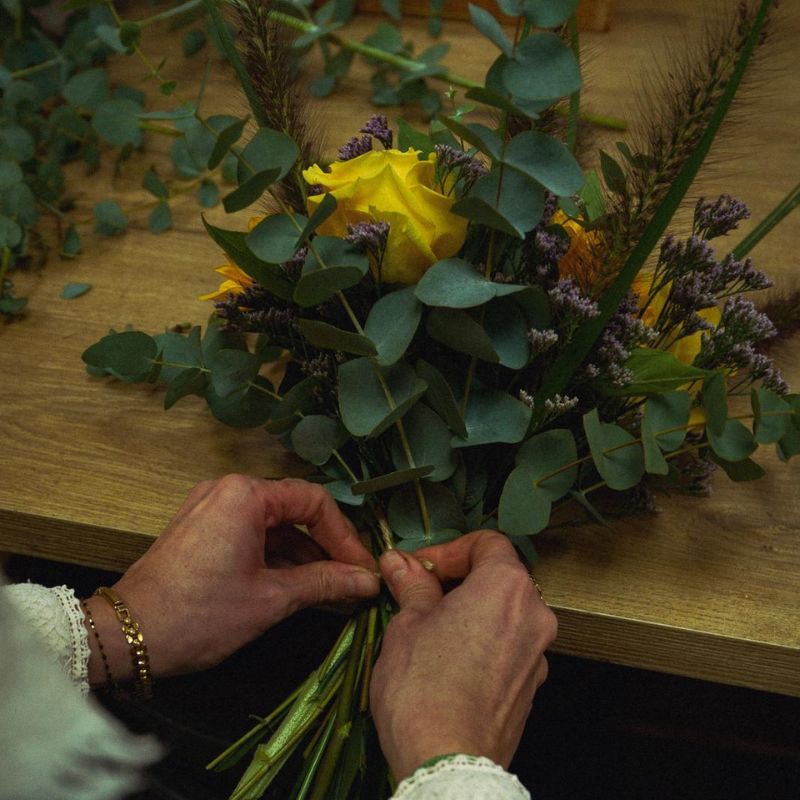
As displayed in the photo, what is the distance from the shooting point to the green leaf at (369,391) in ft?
2.04

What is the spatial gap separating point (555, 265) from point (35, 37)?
0.87 m

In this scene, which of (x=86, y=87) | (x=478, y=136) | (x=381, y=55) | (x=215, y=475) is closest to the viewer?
(x=478, y=136)

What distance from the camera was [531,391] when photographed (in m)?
0.65

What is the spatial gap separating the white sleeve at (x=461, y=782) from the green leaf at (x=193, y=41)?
1.01 metres

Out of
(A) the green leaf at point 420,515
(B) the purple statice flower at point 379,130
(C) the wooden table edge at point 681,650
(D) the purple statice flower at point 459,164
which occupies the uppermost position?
(B) the purple statice flower at point 379,130

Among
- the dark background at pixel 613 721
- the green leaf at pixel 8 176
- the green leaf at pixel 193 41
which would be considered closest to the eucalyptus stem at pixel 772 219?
the dark background at pixel 613 721

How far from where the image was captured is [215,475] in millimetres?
762

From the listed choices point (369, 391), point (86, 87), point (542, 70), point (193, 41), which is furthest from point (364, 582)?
point (193, 41)

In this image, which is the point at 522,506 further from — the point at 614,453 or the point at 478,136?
the point at 478,136

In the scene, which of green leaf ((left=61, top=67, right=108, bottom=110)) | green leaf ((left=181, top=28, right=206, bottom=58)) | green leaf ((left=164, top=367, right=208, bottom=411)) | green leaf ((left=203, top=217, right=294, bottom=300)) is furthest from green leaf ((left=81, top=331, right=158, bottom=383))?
green leaf ((left=181, top=28, right=206, bottom=58))

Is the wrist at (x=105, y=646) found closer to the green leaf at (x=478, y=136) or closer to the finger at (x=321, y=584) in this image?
the finger at (x=321, y=584)

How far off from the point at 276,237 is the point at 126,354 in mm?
189

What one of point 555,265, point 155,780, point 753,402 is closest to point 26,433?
point 155,780

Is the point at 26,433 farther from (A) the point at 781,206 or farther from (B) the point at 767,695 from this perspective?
(B) the point at 767,695
